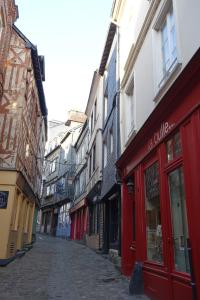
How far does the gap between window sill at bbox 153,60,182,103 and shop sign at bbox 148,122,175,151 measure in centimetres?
74

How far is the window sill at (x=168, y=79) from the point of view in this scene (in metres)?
5.56

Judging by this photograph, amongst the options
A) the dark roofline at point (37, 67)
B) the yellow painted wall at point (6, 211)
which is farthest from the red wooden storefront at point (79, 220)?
the yellow painted wall at point (6, 211)

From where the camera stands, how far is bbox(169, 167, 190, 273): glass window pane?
4.98 metres

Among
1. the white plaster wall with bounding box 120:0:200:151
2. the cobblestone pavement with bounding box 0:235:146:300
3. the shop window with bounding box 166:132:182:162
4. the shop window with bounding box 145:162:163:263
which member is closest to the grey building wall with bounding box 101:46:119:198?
the white plaster wall with bounding box 120:0:200:151

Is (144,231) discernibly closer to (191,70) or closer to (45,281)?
(45,281)

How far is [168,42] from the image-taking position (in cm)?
656

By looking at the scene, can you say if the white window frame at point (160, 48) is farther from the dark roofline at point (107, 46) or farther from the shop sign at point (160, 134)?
the dark roofline at point (107, 46)

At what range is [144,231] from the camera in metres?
7.14

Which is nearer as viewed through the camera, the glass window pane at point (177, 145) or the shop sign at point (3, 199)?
the glass window pane at point (177, 145)

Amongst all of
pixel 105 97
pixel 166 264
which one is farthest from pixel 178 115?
pixel 105 97

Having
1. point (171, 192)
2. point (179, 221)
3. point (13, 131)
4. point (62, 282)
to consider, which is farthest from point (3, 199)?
point (179, 221)

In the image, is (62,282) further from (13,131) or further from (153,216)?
(13,131)

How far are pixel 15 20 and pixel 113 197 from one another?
792 centimetres

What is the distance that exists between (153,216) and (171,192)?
4.12 ft
